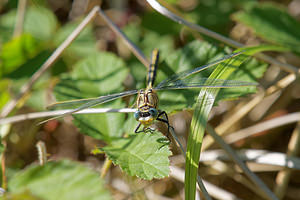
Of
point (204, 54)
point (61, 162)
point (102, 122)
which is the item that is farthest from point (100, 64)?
point (61, 162)

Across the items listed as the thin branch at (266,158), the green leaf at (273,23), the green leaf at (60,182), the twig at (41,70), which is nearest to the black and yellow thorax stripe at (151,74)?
the twig at (41,70)

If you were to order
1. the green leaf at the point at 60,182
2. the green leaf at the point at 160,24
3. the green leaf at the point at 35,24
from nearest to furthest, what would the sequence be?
the green leaf at the point at 60,182, the green leaf at the point at 35,24, the green leaf at the point at 160,24

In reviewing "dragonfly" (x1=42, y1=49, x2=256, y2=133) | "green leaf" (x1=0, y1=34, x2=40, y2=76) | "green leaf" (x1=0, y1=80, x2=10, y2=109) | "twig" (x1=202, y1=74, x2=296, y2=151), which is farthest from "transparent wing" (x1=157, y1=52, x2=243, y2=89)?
"green leaf" (x1=0, y1=34, x2=40, y2=76)

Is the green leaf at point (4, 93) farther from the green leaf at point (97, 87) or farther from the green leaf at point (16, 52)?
the green leaf at point (97, 87)

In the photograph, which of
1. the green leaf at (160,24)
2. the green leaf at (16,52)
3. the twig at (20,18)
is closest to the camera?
the green leaf at (16,52)

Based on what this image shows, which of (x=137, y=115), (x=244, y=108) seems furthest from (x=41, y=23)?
(x=244, y=108)

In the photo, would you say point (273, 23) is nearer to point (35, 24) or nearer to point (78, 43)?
point (78, 43)

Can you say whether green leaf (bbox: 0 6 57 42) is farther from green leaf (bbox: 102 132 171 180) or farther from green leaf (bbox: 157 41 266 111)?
green leaf (bbox: 102 132 171 180)

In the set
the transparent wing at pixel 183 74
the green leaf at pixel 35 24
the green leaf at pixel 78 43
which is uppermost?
the green leaf at pixel 35 24
